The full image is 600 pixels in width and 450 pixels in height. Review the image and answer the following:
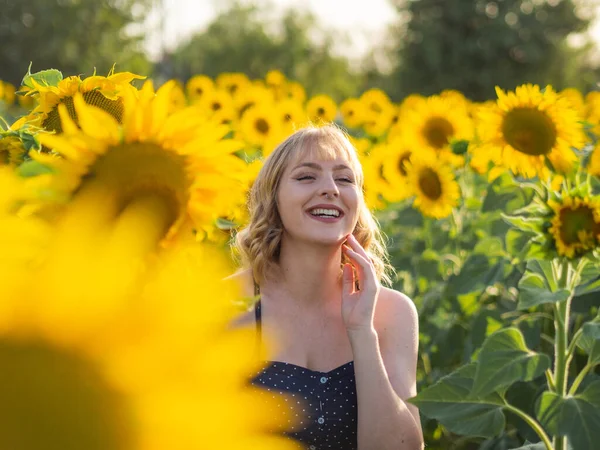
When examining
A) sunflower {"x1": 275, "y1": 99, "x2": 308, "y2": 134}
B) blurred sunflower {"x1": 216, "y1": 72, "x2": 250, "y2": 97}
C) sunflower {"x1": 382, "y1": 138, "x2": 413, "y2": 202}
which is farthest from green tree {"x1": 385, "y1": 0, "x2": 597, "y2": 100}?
sunflower {"x1": 382, "y1": 138, "x2": 413, "y2": 202}

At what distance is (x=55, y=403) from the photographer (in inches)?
10.6

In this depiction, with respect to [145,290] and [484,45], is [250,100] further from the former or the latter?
[484,45]

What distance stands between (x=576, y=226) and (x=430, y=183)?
1.80 m

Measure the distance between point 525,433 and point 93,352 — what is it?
2459 millimetres

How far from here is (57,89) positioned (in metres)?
1.18

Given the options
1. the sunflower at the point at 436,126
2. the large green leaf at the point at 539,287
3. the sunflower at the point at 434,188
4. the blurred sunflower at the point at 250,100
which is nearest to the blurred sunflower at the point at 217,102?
the blurred sunflower at the point at 250,100

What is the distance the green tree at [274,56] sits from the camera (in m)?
19.6

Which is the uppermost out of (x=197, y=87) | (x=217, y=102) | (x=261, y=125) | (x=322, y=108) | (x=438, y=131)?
(x=197, y=87)

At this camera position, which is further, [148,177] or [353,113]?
[353,113]

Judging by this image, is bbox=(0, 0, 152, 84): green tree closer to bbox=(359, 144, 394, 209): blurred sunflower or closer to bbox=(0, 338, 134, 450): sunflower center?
bbox=(359, 144, 394, 209): blurred sunflower

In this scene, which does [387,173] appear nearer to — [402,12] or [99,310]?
[99,310]

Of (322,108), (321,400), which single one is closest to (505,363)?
(321,400)

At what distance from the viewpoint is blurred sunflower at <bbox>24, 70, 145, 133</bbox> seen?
113cm

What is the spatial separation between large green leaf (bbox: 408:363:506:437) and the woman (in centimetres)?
19
